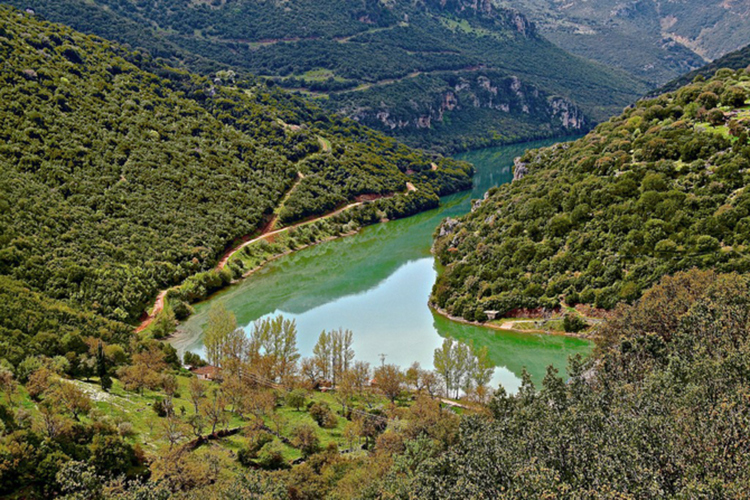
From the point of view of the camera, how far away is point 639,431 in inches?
917

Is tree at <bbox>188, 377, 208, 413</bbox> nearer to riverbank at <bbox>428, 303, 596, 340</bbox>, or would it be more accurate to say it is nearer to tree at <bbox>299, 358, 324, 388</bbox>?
tree at <bbox>299, 358, 324, 388</bbox>

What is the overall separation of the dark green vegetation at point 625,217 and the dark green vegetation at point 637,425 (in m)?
12.0

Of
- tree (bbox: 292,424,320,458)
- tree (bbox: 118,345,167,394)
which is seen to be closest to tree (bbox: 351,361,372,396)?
tree (bbox: 292,424,320,458)

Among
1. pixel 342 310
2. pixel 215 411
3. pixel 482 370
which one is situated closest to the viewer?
pixel 215 411

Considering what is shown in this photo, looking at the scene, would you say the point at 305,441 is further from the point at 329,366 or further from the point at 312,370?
the point at 329,366

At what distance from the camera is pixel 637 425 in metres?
23.5

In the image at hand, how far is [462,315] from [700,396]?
116 feet

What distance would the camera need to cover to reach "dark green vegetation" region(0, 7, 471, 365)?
180 feet

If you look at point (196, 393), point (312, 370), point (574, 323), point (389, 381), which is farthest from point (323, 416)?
point (574, 323)

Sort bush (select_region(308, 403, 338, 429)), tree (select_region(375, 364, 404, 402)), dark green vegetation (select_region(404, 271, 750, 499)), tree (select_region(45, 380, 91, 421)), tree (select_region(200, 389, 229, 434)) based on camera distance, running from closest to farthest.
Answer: dark green vegetation (select_region(404, 271, 750, 499)) < tree (select_region(45, 380, 91, 421)) < tree (select_region(200, 389, 229, 434)) < bush (select_region(308, 403, 338, 429)) < tree (select_region(375, 364, 404, 402))

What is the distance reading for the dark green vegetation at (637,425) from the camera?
810 inches

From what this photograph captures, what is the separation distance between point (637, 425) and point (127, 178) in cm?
8031

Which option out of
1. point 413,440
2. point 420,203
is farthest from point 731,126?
point 420,203

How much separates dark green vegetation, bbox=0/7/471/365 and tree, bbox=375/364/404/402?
1022 inches
